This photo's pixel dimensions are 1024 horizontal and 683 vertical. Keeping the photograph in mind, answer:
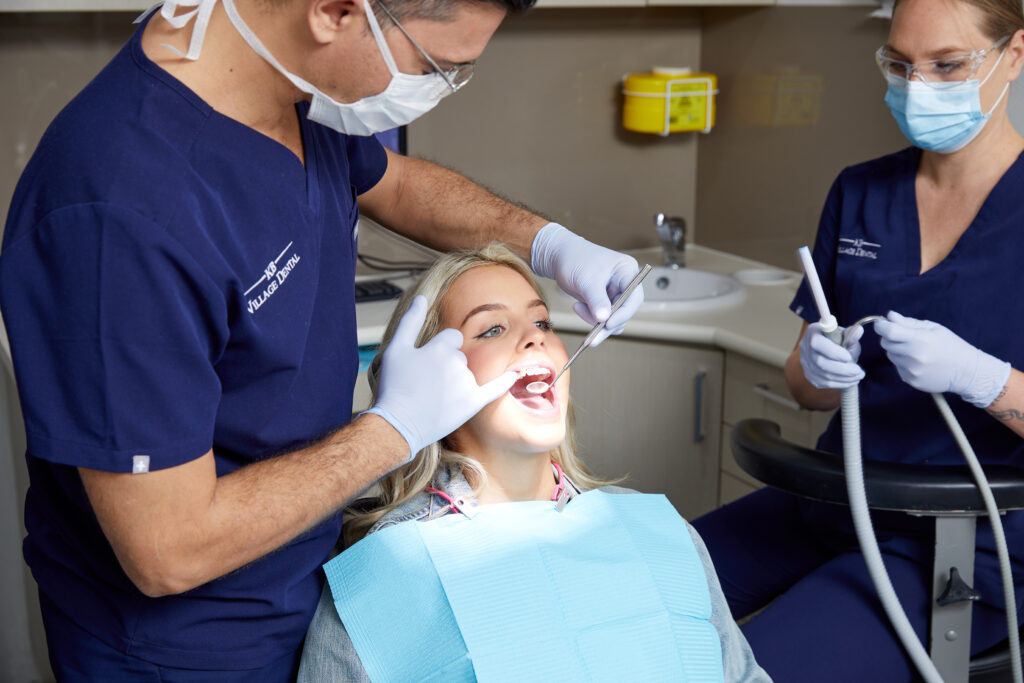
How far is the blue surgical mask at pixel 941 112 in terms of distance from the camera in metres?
1.57

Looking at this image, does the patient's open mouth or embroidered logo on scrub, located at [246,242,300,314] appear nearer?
embroidered logo on scrub, located at [246,242,300,314]

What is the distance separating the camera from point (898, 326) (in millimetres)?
1504

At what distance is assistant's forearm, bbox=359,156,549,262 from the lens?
1640mm

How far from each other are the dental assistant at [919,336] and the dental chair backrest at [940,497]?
6cm

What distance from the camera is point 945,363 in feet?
4.87

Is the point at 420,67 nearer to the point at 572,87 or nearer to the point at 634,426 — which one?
the point at 634,426

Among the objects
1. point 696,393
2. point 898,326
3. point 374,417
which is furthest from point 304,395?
point 696,393

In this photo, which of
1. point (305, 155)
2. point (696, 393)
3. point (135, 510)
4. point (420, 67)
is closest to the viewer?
point (135, 510)

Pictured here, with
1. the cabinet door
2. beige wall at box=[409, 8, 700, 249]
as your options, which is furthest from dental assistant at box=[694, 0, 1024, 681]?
beige wall at box=[409, 8, 700, 249]

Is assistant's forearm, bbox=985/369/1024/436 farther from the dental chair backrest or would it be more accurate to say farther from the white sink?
the white sink

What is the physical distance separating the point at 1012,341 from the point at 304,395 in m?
1.12

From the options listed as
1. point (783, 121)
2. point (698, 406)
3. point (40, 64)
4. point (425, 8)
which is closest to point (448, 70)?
point (425, 8)

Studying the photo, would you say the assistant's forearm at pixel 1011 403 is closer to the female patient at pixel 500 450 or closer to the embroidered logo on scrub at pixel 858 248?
the embroidered logo on scrub at pixel 858 248

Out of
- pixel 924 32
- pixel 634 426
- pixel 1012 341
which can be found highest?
pixel 924 32
